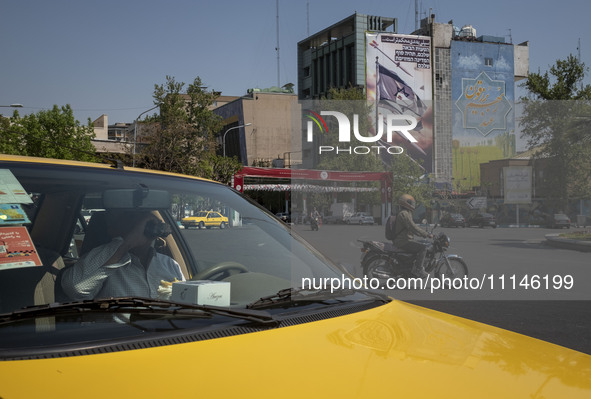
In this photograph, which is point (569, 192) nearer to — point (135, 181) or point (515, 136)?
point (515, 136)

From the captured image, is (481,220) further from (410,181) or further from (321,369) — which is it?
(321,369)

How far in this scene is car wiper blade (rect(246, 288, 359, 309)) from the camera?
198 centimetres

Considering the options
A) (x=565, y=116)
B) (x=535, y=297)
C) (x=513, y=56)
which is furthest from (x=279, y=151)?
(x=535, y=297)

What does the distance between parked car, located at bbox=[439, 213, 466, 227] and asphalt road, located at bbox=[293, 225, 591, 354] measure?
0.42 feet

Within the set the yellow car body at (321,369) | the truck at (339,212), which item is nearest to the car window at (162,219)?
the yellow car body at (321,369)

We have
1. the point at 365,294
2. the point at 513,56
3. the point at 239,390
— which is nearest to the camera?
the point at 239,390

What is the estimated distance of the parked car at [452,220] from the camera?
11401 mm

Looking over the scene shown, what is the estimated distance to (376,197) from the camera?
12.6 m

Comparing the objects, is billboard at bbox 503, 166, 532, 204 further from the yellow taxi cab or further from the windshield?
the yellow taxi cab

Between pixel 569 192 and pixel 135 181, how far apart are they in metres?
10.5

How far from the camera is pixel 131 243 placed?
2410 millimetres

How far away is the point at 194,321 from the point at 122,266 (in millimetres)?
666

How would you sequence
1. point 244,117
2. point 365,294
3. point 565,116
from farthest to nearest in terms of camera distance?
point 244,117 < point 565,116 < point 365,294

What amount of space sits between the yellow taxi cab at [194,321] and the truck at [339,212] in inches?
409
